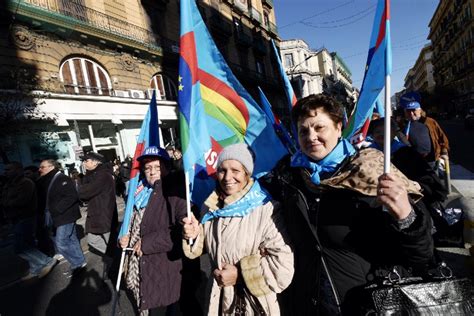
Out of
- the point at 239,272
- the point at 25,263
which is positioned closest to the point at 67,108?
the point at 25,263

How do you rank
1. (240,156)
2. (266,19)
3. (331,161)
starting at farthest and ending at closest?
1. (266,19)
2. (240,156)
3. (331,161)

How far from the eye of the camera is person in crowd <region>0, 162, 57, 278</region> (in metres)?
4.57

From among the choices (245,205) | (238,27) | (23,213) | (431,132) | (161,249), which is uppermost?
(238,27)

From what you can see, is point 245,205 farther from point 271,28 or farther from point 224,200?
point 271,28

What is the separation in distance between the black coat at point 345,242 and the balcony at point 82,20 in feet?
46.5

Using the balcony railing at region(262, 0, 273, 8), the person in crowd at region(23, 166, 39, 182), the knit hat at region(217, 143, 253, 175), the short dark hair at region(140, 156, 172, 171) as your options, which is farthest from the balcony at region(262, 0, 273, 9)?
the knit hat at region(217, 143, 253, 175)

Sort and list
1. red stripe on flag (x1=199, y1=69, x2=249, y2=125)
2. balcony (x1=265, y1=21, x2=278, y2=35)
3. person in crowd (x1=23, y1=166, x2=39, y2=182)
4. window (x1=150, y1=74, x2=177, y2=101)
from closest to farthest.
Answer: red stripe on flag (x1=199, y1=69, x2=249, y2=125) → person in crowd (x1=23, y1=166, x2=39, y2=182) → window (x1=150, y1=74, x2=177, y2=101) → balcony (x1=265, y1=21, x2=278, y2=35)

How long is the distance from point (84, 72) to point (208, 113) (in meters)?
13.5

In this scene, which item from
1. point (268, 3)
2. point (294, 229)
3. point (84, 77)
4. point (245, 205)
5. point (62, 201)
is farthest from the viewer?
point (268, 3)

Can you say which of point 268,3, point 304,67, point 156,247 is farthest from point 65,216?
point 304,67

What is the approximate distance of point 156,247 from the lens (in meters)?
2.30

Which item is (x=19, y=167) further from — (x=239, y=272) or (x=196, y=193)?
(x=239, y=272)

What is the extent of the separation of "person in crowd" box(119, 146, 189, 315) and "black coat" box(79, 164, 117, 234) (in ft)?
6.47

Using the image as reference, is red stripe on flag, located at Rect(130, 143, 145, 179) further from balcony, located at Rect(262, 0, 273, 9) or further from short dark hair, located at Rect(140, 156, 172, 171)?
balcony, located at Rect(262, 0, 273, 9)
